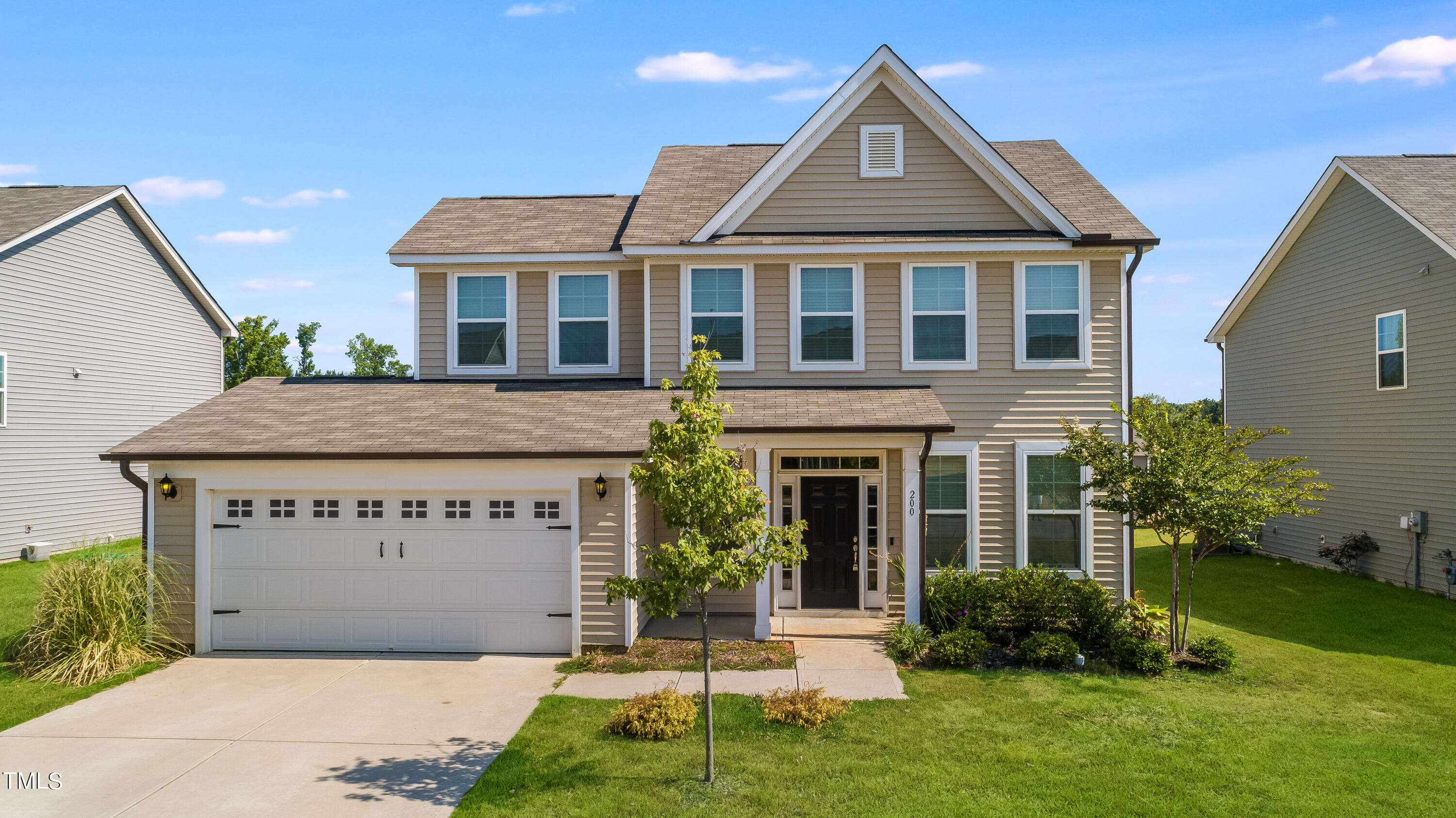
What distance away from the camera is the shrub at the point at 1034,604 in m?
10.6

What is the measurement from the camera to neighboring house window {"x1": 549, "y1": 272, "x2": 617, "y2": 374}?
1366cm

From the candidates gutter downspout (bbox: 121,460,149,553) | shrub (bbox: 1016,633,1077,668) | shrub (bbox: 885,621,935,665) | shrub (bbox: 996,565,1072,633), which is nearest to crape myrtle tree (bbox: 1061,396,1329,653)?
shrub (bbox: 996,565,1072,633)

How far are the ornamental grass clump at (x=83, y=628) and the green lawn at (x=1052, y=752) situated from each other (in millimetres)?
5524

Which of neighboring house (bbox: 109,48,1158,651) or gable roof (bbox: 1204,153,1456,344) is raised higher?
gable roof (bbox: 1204,153,1456,344)

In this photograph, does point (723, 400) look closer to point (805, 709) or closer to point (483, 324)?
point (483, 324)

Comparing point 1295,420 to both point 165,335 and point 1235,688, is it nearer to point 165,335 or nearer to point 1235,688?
point 1235,688

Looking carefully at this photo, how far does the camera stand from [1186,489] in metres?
9.83

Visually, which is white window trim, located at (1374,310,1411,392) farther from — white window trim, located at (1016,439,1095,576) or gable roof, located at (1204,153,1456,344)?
white window trim, located at (1016,439,1095,576)

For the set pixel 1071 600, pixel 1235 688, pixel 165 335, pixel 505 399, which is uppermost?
pixel 165 335

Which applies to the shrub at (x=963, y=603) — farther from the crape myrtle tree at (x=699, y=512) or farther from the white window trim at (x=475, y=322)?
the white window trim at (x=475, y=322)

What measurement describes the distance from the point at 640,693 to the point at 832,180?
329 inches

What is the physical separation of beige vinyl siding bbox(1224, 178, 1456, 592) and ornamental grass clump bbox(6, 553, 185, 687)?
2025 cm

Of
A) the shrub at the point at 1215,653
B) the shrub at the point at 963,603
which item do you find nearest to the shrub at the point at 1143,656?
the shrub at the point at 1215,653

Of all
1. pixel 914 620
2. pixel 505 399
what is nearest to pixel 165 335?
pixel 505 399
